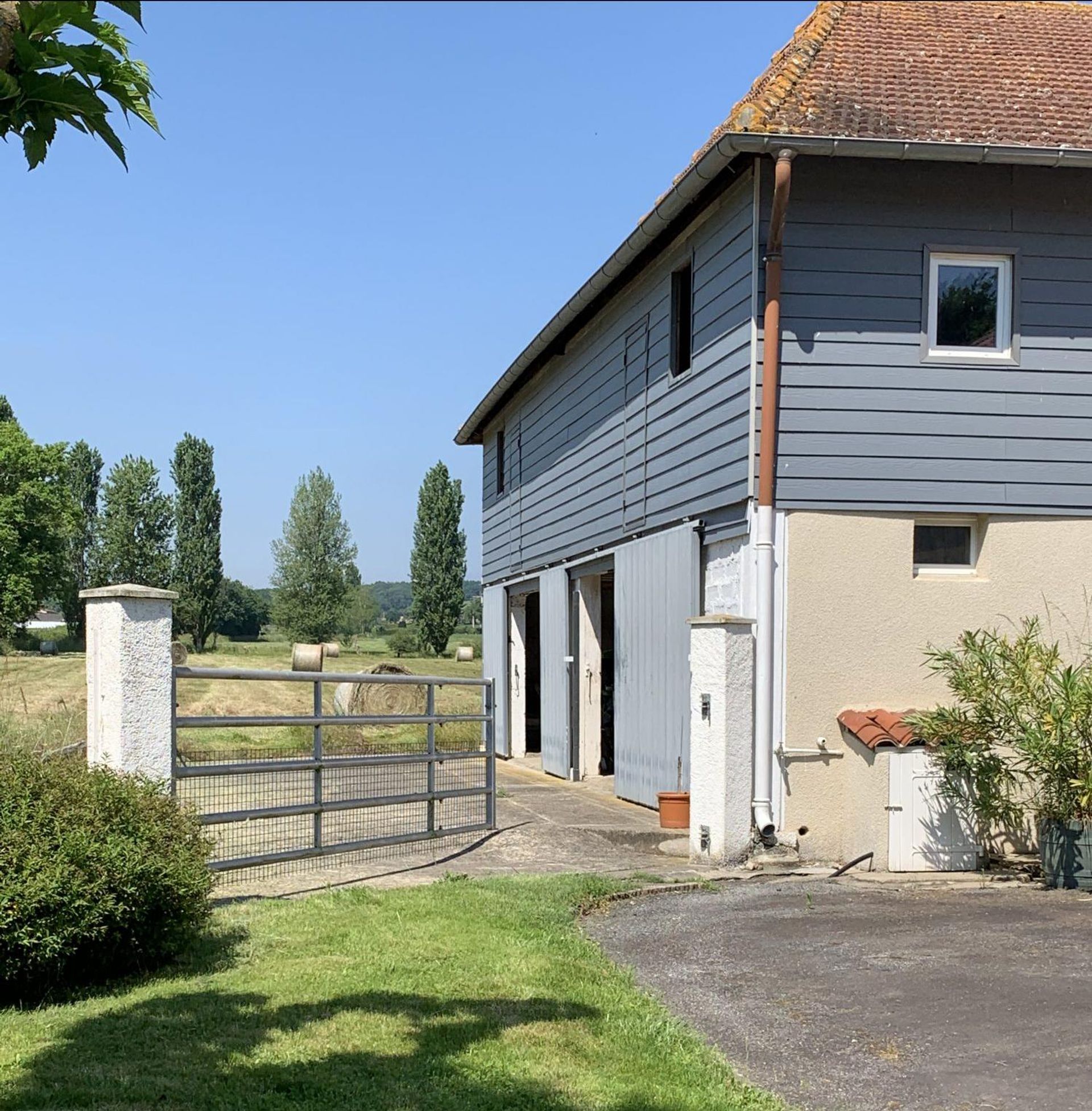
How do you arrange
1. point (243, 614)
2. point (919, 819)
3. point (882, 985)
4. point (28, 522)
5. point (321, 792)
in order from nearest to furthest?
point (882, 985) < point (321, 792) < point (919, 819) < point (28, 522) < point (243, 614)

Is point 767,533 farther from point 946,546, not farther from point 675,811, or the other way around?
point 675,811

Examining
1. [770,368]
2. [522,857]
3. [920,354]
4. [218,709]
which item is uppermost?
[920,354]

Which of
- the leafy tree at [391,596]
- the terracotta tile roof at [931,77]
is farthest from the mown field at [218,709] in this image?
the leafy tree at [391,596]

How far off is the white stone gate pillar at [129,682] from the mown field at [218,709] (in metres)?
1.58

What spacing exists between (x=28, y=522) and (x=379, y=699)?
37.0 metres

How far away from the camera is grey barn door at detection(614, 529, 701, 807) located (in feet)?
39.0

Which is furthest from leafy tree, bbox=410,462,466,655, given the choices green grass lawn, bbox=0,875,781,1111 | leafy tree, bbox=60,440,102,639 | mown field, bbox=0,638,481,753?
green grass lawn, bbox=0,875,781,1111

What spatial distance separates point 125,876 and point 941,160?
300 inches

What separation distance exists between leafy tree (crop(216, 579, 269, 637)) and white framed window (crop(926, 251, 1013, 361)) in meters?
83.7

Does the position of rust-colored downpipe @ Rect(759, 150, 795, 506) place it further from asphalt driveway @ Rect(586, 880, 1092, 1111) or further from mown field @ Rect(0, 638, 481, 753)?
mown field @ Rect(0, 638, 481, 753)

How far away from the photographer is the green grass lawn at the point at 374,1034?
423 cm

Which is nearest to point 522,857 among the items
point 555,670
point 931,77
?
point 931,77

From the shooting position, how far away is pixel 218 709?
26156 mm

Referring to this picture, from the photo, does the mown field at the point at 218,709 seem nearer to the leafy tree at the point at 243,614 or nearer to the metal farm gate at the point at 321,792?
the metal farm gate at the point at 321,792
